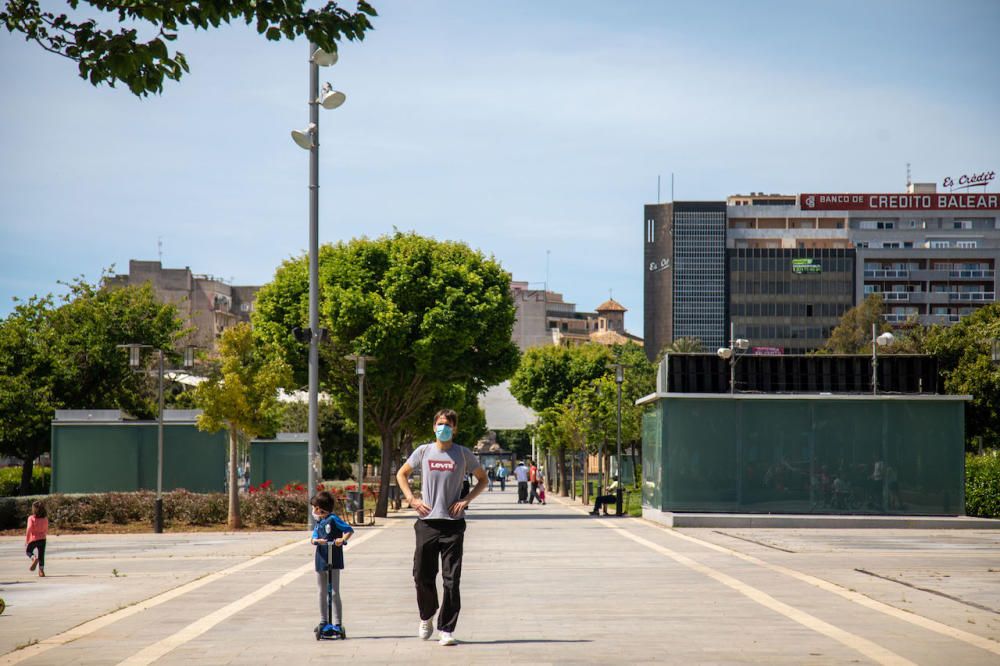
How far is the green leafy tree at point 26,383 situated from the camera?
4859 centimetres

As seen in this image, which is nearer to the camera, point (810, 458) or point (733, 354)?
point (733, 354)

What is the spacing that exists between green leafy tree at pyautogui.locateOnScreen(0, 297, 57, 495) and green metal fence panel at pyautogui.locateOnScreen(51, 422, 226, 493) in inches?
489

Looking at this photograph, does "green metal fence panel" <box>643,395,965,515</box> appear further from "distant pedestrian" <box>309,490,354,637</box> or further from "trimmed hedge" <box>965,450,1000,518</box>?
"distant pedestrian" <box>309,490,354,637</box>

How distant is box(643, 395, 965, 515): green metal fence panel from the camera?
33.7 m

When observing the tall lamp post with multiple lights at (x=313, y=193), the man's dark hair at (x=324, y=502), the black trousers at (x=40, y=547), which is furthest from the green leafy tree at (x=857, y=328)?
the man's dark hair at (x=324, y=502)

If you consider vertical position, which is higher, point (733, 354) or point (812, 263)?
point (812, 263)

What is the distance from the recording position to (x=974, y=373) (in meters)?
57.0

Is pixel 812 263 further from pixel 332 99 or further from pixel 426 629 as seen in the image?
pixel 426 629

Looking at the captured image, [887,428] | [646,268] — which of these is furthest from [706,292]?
[887,428]

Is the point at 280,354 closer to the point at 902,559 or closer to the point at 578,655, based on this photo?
the point at 902,559

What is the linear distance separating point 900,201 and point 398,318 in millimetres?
111980

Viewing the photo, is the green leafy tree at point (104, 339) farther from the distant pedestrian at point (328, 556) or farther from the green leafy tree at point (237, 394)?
the distant pedestrian at point (328, 556)

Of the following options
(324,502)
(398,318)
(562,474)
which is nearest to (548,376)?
(562,474)

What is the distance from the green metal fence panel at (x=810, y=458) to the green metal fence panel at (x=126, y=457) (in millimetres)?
13410
